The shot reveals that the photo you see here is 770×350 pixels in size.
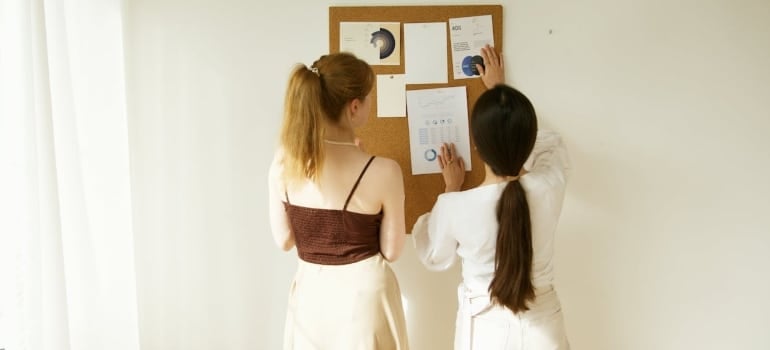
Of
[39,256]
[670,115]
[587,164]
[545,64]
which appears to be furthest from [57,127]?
[670,115]

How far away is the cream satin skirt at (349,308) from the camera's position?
4.72ft

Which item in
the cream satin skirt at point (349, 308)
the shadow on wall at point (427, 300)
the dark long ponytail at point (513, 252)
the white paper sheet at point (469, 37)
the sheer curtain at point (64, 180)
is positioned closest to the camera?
the sheer curtain at point (64, 180)

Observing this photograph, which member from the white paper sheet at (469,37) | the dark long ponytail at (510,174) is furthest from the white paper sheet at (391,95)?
the dark long ponytail at (510,174)

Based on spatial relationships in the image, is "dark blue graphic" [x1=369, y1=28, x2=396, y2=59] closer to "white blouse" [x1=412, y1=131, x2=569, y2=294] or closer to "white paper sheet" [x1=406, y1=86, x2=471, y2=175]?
"white paper sheet" [x1=406, y1=86, x2=471, y2=175]

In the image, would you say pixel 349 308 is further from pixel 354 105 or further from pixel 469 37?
pixel 469 37

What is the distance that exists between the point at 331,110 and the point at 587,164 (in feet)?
3.49

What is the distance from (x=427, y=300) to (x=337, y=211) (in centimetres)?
74

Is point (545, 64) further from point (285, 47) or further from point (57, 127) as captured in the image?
point (57, 127)

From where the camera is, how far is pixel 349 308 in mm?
1438

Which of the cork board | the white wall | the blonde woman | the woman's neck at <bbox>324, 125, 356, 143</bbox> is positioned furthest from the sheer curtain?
the cork board

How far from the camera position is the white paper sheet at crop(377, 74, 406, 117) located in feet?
6.05

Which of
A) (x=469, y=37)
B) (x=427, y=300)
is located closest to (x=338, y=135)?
(x=469, y=37)

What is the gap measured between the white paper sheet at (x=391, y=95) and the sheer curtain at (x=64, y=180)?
36.9 inches

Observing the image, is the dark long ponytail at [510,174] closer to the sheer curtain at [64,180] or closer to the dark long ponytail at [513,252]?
the dark long ponytail at [513,252]
